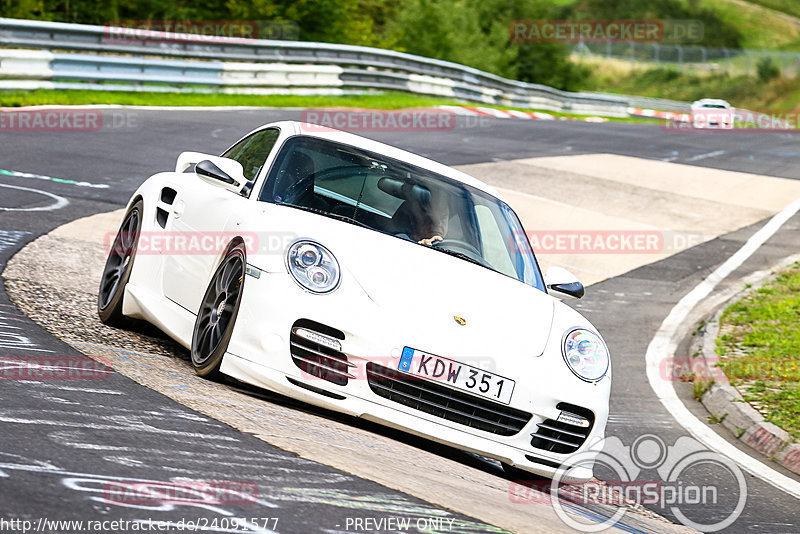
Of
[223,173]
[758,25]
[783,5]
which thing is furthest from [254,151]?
[783,5]

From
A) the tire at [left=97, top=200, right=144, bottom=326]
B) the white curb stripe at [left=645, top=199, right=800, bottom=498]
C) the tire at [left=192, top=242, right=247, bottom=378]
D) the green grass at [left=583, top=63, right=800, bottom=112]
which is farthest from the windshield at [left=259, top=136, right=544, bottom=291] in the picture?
the green grass at [left=583, top=63, right=800, bottom=112]

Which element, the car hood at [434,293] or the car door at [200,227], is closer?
the car hood at [434,293]

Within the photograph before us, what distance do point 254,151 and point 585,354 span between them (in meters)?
2.44

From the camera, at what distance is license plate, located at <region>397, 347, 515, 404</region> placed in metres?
4.96

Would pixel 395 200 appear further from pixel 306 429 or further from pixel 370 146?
pixel 306 429

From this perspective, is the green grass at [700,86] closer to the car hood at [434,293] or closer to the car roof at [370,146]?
the car roof at [370,146]

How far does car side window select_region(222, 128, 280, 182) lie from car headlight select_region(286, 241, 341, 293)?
3.63 ft

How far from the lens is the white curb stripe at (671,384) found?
6.93 metres

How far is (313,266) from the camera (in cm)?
520

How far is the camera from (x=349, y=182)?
6219 mm

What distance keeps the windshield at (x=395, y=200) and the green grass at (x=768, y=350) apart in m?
2.61

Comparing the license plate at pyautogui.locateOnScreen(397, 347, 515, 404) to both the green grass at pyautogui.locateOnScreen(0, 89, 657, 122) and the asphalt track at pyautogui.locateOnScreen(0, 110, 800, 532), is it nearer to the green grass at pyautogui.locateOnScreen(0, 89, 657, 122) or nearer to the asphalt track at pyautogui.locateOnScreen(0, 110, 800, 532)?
the asphalt track at pyautogui.locateOnScreen(0, 110, 800, 532)

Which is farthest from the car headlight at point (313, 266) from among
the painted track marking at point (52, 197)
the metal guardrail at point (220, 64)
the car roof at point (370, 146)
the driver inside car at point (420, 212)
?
the metal guardrail at point (220, 64)

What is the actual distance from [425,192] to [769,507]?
2625 millimetres
